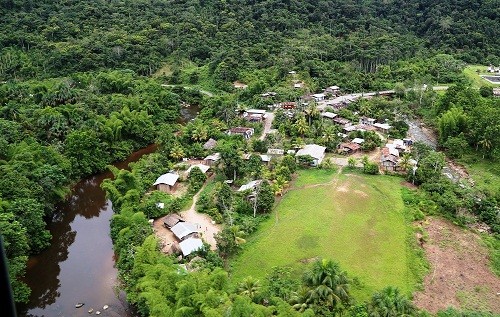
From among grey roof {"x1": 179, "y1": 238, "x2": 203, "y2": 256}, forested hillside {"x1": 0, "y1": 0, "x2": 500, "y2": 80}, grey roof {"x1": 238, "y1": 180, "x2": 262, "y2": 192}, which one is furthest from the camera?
forested hillside {"x1": 0, "y1": 0, "x2": 500, "y2": 80}

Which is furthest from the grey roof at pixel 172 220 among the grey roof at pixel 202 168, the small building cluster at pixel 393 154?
the small building cluster at pixel 393 154

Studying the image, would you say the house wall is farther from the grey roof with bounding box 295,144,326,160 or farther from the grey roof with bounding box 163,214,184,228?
the grey roof with bounding box 295,144,326,160

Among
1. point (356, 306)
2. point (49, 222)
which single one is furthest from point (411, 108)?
point (49, 222)

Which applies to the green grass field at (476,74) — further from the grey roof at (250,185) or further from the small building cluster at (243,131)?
the grey roof at (250,185)

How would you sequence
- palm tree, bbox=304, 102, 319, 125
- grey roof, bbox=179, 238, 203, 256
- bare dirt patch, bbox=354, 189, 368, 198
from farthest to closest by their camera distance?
palm tree, bbox=304, 102, 319, 125 < bare dirt patch, bbox=354, 189, 368, 198 < grey roof, bbox=179, 238, 203, 256

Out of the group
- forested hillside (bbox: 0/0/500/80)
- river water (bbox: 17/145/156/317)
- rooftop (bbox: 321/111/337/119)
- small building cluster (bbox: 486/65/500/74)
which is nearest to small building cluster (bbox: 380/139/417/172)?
rooftop (bbox: 321/111/337/119)

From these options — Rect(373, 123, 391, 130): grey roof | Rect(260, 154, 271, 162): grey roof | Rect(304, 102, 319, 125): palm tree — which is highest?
→ Rect(304, 102, 319, 125): palm tree

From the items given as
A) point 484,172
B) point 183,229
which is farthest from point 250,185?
point 484,172
